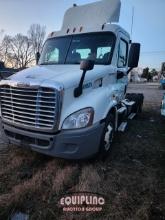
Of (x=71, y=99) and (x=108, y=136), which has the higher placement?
(x=71, y=99)

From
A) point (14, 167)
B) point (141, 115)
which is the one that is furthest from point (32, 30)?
point (14, 167)

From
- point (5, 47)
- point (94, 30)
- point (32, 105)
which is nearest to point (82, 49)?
point (94, 30)

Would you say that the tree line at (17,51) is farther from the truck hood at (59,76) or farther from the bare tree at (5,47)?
the truck hood at (59,76)

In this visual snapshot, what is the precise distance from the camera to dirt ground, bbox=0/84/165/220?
2637 millimetres

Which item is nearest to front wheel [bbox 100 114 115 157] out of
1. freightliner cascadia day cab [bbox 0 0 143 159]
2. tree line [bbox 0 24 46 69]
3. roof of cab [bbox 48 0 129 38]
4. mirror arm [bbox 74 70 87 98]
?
freightliner cascadia day cab [bbox 0 0 143 159]

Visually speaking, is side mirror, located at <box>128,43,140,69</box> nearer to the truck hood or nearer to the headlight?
the truck hood

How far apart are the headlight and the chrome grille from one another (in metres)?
0.19

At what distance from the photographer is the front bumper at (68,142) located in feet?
10.6

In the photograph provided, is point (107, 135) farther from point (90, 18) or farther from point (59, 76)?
point (90, 18)

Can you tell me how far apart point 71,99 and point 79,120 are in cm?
36

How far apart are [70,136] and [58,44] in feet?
8.48
